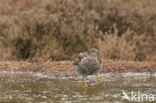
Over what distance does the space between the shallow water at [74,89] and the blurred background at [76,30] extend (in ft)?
10.9

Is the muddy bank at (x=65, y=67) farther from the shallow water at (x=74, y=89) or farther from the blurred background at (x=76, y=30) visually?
the blurred background at (x=76, y=30)

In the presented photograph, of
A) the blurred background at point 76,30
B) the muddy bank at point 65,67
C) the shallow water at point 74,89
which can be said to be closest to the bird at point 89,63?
the shallow water at point 74,89

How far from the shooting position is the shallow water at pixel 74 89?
8.57 m

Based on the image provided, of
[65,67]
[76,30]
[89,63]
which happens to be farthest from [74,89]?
[76,30]

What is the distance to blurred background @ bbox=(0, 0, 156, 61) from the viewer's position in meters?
15.8

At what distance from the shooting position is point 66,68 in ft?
41.8

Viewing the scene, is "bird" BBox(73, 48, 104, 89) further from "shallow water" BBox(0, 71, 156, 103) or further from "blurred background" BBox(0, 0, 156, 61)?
"blurred background" BBox(0, 0, 156, 61)

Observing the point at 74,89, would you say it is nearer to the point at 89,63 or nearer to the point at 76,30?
the point at 89,63

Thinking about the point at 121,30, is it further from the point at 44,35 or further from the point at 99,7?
the point at 44,35

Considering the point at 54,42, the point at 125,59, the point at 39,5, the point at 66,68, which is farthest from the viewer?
the point at 39,5

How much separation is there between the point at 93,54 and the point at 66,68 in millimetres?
3088

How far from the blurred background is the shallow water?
3.32m

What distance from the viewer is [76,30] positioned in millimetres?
16641

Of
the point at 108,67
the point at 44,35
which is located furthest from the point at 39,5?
the point at 108,67
